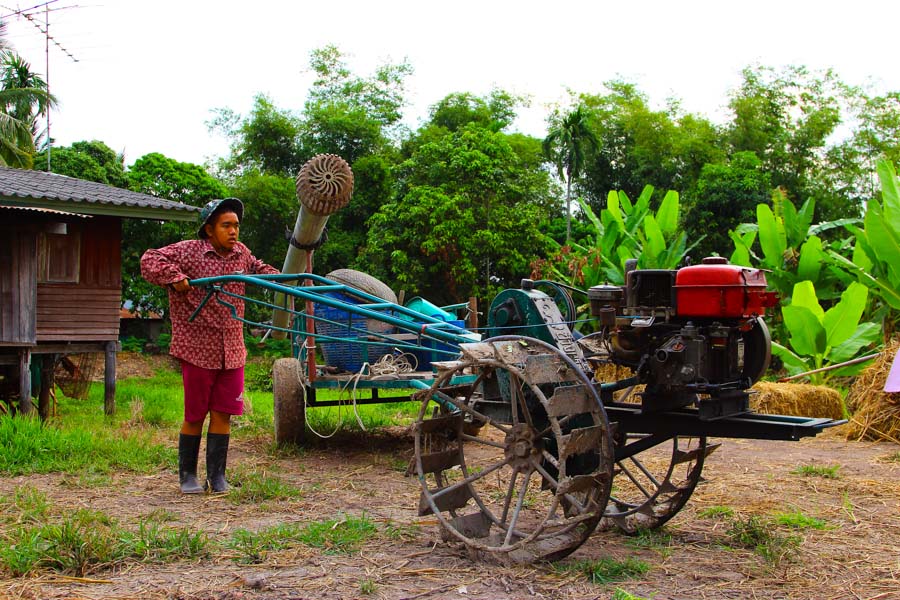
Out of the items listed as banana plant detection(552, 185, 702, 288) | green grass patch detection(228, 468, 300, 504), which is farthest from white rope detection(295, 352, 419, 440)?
banana plant detection(552, 185, 702, 288)

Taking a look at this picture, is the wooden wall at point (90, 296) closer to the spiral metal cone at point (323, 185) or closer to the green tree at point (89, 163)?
the spiral metal cone at point (323, 185)

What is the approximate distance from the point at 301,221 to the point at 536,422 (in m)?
3.36

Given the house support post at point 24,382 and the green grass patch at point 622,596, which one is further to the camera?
the house support post at point 24,382

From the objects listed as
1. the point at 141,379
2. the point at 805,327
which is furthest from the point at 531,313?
the point at 141,379

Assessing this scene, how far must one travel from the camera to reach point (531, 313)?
488cm

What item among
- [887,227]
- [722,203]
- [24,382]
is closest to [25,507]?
[24,382]

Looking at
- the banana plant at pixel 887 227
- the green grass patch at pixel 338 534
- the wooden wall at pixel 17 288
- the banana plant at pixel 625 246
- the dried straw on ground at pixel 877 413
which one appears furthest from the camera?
the banana plant at pixel 625 246

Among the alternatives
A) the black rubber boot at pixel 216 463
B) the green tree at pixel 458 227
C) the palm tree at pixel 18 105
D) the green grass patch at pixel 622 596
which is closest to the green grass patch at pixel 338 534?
the black rubber boot at pixel 216 463

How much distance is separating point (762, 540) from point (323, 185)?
4.16 meters

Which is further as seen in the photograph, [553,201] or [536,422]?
[553,201]

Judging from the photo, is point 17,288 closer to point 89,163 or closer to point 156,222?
point 156,222

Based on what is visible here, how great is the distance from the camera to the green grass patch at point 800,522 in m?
5.14

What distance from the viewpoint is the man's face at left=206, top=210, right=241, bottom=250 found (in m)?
6.05

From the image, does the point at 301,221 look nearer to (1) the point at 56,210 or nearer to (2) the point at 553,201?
(1) the point at 56,210
